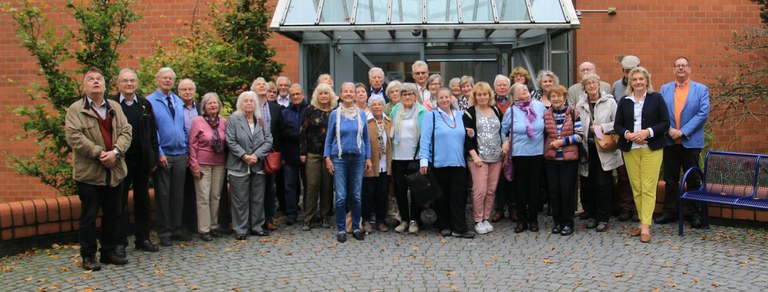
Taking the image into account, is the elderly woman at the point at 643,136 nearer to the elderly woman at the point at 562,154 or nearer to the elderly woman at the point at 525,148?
the elderly woman at the point at 562,154

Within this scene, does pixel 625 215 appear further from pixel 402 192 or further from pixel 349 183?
pixel 349 183

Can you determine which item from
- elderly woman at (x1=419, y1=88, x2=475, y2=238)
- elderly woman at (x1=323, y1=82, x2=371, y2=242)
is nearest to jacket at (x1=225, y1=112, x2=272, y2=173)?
elderly woman at (x1=323, y1=82, x2=371, y2=242)

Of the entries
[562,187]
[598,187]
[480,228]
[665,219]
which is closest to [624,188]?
[665,219]

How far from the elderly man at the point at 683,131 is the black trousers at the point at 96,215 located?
5.47m

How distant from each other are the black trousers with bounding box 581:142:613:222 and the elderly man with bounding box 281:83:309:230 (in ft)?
10.4

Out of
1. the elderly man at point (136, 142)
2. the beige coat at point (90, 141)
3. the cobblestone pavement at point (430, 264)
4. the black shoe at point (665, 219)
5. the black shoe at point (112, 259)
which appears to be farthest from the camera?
the black shoe at point (665, 219)

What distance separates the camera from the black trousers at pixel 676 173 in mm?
7562

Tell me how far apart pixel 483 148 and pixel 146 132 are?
3.38m

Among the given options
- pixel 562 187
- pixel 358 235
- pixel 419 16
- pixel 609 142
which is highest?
pixel 419 16

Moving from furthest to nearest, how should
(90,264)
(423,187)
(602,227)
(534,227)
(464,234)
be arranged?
(534,227), (602,227), (464,234), (423,187), (90,264)

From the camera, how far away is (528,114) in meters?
7.56

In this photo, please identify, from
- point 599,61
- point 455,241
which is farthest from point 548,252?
point 599,61

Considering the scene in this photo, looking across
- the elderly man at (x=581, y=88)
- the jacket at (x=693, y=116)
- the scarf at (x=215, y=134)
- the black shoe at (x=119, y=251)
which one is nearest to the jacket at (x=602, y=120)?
the jacket at (x=693, y=116)

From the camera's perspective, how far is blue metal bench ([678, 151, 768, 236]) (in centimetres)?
707
